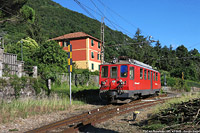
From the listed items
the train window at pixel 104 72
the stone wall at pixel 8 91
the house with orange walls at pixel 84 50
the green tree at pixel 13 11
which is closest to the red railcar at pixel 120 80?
the train window at pixel 104 72

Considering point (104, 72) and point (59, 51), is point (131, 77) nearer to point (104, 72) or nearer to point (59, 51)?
point (104, 72)

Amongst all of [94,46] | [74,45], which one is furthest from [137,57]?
[74,45]

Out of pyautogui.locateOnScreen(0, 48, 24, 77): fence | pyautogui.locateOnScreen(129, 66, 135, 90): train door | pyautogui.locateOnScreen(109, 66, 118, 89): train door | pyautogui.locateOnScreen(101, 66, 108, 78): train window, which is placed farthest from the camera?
pyautogui.locateOnScreen(0, 48, 24, 77): fence

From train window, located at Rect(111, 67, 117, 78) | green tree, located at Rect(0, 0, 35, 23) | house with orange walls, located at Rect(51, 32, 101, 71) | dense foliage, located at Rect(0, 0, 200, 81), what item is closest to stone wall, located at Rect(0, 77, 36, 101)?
dense foliage, located at Rect(0, 0, 200, 81)

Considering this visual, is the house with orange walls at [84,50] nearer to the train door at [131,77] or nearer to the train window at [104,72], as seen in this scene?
the train window at [104,72]

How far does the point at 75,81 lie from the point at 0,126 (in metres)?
16.9

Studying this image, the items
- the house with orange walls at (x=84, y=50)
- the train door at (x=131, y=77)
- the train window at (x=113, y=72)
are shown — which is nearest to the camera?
the train door at (x=131, y=77)

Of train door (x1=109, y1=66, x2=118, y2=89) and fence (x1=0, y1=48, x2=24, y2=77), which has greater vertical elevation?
fence (x1=0, y1=48, x2=24, y2=77)

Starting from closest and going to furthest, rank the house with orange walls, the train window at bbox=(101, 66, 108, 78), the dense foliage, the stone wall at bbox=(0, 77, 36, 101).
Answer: the train window at bbox=(101, 66, 108, 78), the stone wall at bbox=(0, 77, 36, 101), the dense foliage, the house with orange walls

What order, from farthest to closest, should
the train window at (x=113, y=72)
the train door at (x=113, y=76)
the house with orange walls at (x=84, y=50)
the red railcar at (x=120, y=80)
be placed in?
1. the house with orange walls at (x=84, y=50)
2. the train window at (x=113, y=72)
3. the train door at (x=113, y=76)
4. the red railcar at (x=120, y=80)

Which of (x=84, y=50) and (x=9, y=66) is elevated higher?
(x=84, y=50)

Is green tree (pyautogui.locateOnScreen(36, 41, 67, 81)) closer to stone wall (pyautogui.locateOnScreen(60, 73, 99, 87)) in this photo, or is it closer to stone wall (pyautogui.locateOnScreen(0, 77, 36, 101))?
stone wall (pyautogui.locateOnScreen(60, 73, 99, 87))

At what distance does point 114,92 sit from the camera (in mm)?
12633

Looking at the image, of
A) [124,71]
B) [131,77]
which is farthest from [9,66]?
[131,77]
